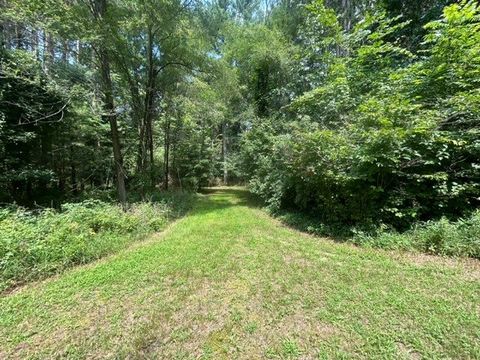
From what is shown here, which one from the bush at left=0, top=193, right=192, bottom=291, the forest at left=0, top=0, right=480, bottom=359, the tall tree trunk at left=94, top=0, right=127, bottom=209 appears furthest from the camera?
the tall tree trunk at left=94, top=0, right=127, bottom=209

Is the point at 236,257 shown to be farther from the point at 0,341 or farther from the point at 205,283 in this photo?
the point at 0,341

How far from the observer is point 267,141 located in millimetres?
9898

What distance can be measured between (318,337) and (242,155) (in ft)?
31.4

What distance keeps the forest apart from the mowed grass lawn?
0.04 metres

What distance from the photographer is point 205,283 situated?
3.28 metres

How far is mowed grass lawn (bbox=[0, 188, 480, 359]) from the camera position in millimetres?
2182

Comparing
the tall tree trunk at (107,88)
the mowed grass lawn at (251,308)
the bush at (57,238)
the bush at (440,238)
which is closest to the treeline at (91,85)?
the tall tree trunk at (107,88)

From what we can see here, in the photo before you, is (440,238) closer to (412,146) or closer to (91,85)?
(412,146)

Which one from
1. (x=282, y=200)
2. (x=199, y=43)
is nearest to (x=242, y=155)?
(x=282, y=200)

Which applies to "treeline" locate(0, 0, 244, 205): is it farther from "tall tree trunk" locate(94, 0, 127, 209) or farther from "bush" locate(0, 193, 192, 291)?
"bush" locate(0, 193, 192, 291)

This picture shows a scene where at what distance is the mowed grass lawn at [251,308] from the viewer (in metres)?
2.18

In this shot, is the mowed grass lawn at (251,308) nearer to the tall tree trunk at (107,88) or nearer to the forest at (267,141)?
the forest at (267,141)

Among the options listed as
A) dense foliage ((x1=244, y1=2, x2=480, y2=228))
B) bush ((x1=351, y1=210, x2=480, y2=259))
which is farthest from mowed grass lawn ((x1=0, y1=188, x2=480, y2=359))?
dense foliage ((x1=244, y1=2, x2=480, y2=228))

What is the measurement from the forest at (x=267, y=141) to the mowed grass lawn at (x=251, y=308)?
4 centimetres
